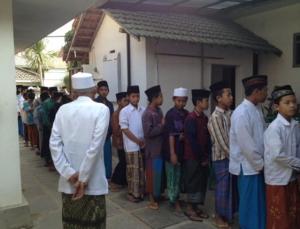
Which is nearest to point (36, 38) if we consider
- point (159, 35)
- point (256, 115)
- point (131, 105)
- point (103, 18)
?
point (103, 18)

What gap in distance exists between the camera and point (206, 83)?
7.99 metres

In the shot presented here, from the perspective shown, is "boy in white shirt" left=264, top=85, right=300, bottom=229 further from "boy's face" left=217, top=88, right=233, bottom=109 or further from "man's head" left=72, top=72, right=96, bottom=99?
"man's head" left=72, top=72, right=96, bottom=99

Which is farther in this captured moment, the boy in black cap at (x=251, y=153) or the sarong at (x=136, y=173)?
the sarong at (x=136, y=173)

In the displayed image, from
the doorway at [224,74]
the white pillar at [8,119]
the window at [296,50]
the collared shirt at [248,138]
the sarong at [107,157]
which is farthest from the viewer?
the doorway at [224,74]

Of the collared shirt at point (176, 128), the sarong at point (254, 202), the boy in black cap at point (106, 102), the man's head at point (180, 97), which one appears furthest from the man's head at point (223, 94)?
the boy in black cap at point (106, 102)

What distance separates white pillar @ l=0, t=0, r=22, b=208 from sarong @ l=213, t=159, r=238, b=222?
8.05ft

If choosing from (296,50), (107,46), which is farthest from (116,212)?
(296,50)

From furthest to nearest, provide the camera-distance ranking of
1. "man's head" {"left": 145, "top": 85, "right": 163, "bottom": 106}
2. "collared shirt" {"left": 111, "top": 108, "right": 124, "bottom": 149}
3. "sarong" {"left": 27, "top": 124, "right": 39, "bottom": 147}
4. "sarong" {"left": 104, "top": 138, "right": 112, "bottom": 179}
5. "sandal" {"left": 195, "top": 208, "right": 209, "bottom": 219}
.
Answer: "sarong" {"left": 27, "top": 124, "right": 39, "bottom": 147} < "sarong" {"left": 104, "top": 138, "right": 112, "bottom": 179} < "collared shirt" {"left": 111, "top": 108, "right": 124, "bottom": 149} < "man's head" {"left": 145, "top": 85, "right": 163, "bottom": 106} < "sandal" {"left": 195, "top": 208, "right": 209, "bottom": 219}

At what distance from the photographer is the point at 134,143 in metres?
4.94

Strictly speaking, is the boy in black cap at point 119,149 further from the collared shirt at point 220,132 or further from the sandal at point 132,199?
the collared shirt at point 220,132

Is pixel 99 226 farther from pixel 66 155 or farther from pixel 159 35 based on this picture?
pixel 159 35

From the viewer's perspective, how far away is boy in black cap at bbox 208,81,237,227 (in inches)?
158

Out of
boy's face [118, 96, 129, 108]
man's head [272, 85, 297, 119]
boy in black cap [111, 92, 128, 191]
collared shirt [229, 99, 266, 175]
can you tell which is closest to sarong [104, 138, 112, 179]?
boy in black cap [111, 92, 128, 191]

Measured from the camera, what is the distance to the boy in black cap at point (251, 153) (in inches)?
137
